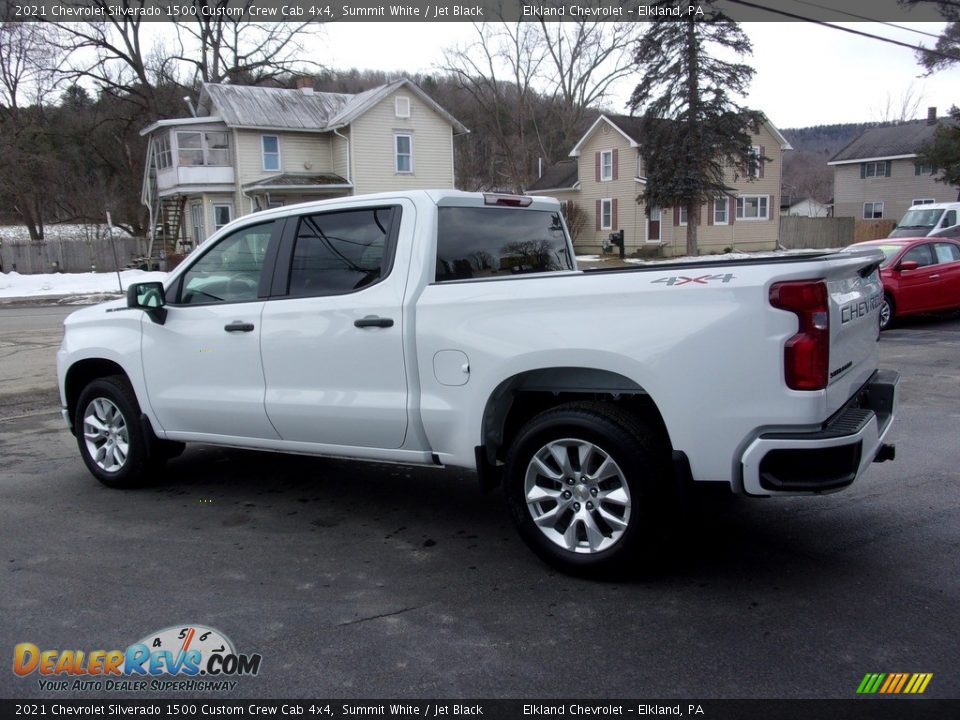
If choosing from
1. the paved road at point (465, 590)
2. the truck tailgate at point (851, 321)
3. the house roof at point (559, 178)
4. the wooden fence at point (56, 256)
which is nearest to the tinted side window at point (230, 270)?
the paved road at point (465, 590)

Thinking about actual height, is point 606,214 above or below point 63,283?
above

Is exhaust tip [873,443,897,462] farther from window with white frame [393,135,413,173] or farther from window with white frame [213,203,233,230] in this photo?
window with white frame [213,203,233,230]

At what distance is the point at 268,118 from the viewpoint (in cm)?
3822

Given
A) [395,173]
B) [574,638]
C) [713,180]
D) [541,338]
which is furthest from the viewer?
[395,173]

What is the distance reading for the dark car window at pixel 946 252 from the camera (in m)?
14.0

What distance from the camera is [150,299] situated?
18.4 feet

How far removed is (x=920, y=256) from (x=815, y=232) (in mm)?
35027

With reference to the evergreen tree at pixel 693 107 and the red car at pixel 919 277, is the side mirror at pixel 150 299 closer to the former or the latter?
the red car at pixel 919 277

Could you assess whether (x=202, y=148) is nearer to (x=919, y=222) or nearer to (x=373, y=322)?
(x=919, y=222)

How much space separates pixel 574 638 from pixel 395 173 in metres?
37.7

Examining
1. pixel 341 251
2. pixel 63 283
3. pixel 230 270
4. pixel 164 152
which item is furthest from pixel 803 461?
pixel 164 152

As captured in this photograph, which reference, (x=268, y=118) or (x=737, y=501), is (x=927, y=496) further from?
(x=268, y=118)
